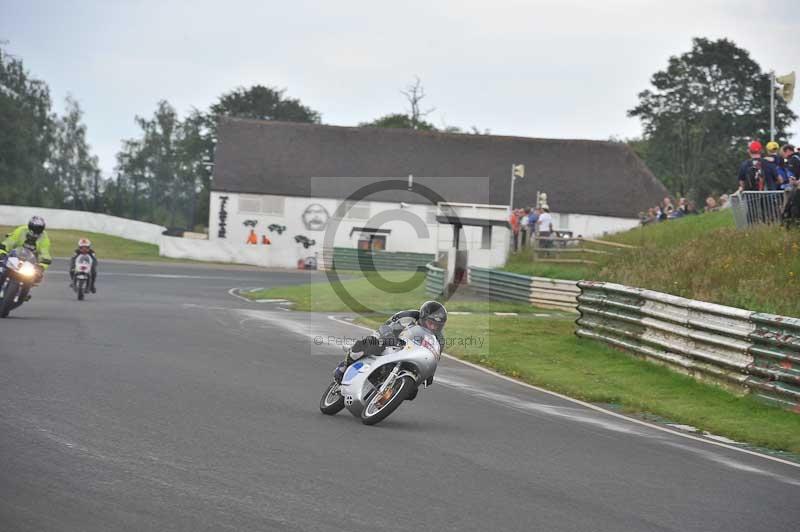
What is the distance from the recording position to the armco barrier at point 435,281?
34.3 metres

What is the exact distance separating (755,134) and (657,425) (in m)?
66.1

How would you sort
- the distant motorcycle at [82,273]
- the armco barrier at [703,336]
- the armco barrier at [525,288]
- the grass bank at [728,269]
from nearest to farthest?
the armco barrier at [703,336]
the grass bank at [728,269]
the distant motorcycle at [82,273]
the armco barrier at [525,288]

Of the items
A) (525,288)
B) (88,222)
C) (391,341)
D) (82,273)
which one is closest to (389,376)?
(391,341)

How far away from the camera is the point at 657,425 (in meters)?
12.9

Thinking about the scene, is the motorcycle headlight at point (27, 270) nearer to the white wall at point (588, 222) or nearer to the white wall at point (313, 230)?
the white wall at point (313, 230)

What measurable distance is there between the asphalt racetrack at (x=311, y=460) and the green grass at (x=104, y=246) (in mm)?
45890

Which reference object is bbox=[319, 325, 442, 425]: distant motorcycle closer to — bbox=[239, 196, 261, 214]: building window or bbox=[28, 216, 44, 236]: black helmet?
bbox=[28, 216, 44, 236]: black helmet

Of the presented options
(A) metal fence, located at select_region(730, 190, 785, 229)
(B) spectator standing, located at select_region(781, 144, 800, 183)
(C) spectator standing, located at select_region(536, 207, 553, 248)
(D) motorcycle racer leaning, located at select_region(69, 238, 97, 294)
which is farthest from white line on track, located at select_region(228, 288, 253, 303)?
(B) spectator standing, located at select_region(781, 144, 800, 183)

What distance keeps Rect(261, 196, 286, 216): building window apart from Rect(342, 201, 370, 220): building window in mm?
4210

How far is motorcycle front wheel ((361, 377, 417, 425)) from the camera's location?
34.2ft

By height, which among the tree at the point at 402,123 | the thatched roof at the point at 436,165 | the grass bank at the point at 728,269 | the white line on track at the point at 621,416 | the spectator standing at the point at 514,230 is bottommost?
the white line on track at the point at 621,416

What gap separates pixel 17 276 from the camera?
18.8 meters

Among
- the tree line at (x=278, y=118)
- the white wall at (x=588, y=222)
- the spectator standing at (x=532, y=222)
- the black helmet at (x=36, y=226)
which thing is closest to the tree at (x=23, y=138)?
the tree line at (x=278, y=118)

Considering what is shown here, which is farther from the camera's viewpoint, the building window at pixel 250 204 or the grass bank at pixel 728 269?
the building window at pixel 250 204
